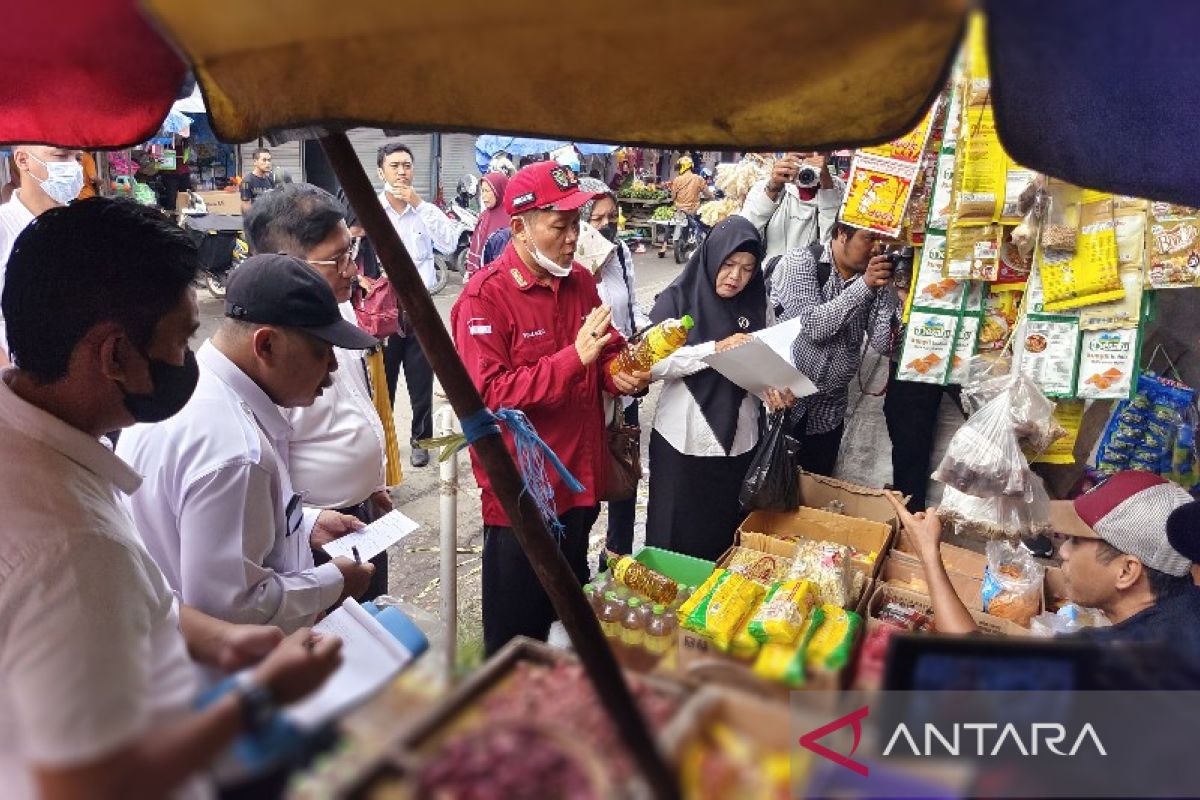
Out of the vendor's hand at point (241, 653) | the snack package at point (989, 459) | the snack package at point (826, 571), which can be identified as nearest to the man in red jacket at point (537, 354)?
the snack package at point (826, 571)

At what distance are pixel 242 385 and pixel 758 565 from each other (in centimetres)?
189

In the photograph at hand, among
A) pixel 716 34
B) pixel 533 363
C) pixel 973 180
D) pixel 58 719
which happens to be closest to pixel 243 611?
pixel 58 719

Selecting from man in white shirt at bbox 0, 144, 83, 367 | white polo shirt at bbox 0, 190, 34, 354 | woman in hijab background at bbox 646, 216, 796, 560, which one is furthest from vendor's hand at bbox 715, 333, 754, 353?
man in white shirt at bbox 0, 144, 83, 367

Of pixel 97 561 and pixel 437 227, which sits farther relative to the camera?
pixel 437 227

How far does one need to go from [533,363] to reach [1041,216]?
7.07ft

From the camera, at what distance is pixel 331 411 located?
93.9 inches

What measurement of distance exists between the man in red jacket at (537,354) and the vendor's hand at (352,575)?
0.65m

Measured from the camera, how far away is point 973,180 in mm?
3213

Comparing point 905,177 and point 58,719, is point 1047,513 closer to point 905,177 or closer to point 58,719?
point 905,177

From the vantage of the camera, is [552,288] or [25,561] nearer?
[25,561]

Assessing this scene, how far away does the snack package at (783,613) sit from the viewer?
2.09m

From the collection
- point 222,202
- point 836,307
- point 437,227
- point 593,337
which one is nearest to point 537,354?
point 593,337

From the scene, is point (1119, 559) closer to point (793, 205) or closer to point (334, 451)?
point (334, 451)

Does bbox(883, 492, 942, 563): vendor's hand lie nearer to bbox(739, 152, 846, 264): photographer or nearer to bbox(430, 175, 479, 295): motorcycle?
Result: bbox(739, 152, 846, 264): photographer
